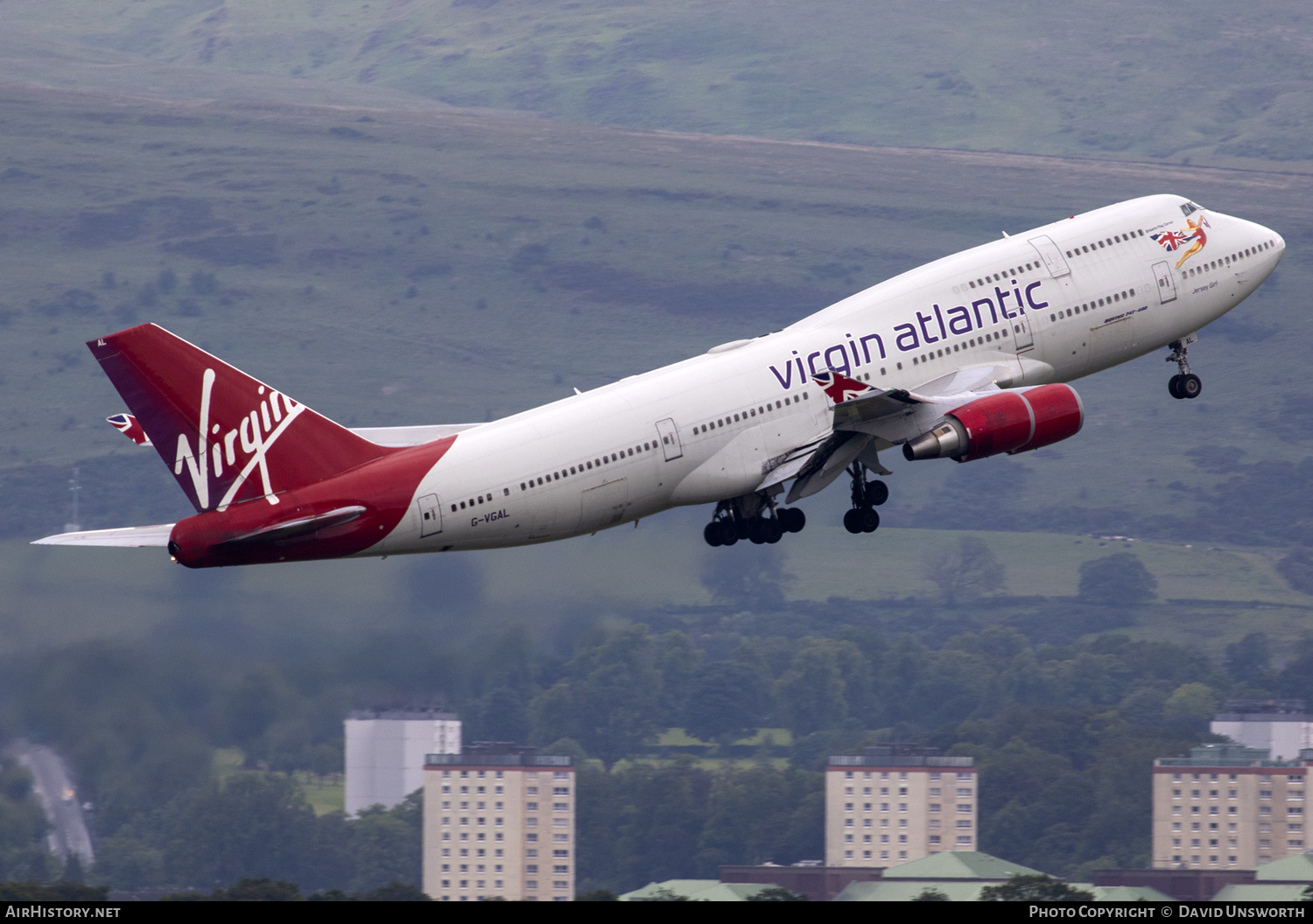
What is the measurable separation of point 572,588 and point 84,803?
38.2 metres

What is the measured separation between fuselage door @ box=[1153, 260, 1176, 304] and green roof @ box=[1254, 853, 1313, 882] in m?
54.5

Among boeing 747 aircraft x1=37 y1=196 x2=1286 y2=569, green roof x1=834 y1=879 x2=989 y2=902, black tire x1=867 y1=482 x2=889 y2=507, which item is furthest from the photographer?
green roof x1=834 y1=879 x2=989 y2=902

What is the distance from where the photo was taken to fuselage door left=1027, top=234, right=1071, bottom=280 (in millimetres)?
→ 55938

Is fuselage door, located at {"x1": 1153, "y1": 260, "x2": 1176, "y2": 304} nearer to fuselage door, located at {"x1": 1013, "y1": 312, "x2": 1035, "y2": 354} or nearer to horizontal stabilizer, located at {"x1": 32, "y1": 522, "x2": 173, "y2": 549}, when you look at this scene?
fuselage door, located at {"x1": 1013, "y1": 312, "x2": 1035, "y2": 354}

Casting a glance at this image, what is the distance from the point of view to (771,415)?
2063 inches

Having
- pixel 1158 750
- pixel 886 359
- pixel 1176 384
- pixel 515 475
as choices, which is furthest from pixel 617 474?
pixel 1158 750

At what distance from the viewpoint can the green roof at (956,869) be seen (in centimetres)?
10400

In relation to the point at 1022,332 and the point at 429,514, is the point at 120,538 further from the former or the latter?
the point at 1022,332

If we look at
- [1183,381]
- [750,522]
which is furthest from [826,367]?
[1183,381]

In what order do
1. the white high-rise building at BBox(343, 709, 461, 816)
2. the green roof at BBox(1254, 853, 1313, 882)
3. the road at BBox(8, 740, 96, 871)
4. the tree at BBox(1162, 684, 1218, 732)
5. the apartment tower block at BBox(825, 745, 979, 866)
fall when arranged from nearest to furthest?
the green roof at BBox(1254, 853, 1313, 882), the road at BBox(8, 740, 96, 871), the white high-rise building at BBox(343, 709, 461, 816), the apartment tower block at BBox(825, 745, 979, 866), the tree at BBox(1162, 684, 1218, 732)

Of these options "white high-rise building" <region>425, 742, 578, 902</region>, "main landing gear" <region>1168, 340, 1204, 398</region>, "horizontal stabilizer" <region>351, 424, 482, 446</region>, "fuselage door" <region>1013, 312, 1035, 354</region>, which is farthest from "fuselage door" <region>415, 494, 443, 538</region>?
"white high-rise building" <region>425, 742, 578, 902</region>

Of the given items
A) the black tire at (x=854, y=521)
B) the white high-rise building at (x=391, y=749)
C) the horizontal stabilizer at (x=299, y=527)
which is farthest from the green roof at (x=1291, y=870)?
the horizontal stabilizer at (x=299, y=527)

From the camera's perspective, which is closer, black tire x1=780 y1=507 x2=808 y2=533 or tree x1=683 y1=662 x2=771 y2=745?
black tire x1=780 y1=507 x2=808 y2=533

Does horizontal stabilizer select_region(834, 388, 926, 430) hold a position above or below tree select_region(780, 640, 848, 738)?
above
